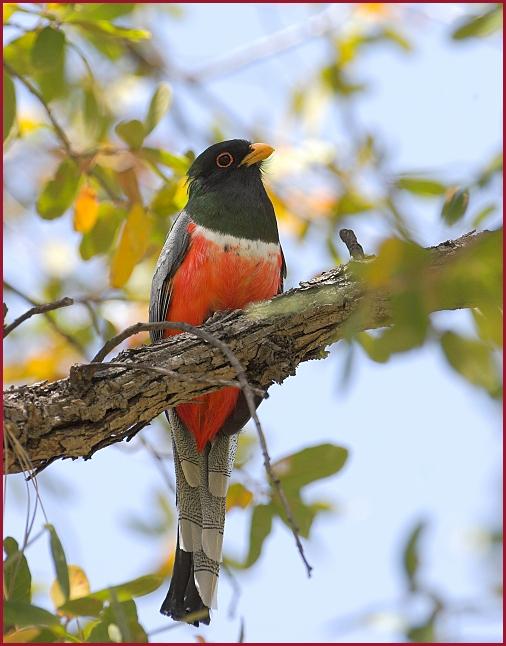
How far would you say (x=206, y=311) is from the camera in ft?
14.9

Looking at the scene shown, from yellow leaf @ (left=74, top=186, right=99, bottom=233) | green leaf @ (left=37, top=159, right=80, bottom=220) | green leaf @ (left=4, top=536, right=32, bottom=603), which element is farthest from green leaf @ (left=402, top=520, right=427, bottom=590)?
green leaf @ (left=37, top=159, right=80, bottom=220)

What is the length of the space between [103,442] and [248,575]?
97 cm

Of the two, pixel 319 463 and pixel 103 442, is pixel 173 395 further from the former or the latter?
pixel 319 463

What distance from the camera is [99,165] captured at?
4.88 meters

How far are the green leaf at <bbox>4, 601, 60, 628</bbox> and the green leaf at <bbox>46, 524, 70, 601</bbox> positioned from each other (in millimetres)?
109

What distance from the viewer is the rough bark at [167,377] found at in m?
3.44

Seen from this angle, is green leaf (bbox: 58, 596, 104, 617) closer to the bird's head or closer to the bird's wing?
the bird's wing

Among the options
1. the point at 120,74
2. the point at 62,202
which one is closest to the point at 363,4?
the point at 120,74

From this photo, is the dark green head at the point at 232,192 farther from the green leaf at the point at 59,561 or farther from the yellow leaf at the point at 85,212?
the green leaf at the point at 59,561

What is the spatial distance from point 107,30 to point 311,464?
2.23 m

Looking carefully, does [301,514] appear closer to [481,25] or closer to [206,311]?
[206,311]

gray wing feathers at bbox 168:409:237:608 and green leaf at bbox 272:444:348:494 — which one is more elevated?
gray wing feathers at bbox 168:409:237:608

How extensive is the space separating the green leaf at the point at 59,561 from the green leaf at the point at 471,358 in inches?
54.0

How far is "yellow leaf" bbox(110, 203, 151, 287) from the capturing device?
14.2 ft
